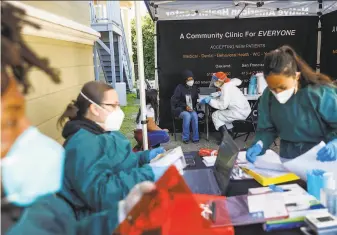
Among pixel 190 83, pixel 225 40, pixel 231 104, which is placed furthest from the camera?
pixel 225 40

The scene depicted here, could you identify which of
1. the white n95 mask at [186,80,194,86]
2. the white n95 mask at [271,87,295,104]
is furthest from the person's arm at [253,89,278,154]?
the white n95 mask at [186,80,194,86]

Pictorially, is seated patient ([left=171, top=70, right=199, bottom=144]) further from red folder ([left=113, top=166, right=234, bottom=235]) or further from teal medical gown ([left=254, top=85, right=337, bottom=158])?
red folder ([left=113, top=166, right=234, bottom=235])

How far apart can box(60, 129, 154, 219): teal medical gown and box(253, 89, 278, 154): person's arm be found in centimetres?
96

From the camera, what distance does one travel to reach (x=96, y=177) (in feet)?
3.70

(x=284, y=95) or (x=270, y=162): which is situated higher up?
(x=284, y=95)

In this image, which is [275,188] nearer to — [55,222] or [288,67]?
[288,67]

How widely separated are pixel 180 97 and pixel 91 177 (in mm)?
4804

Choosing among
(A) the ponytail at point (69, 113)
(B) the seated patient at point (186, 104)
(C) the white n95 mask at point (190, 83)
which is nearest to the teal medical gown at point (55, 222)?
(A) the ponytail at point (69, 113)

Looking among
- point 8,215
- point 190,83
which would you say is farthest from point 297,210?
point 190,83

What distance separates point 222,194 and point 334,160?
628 mm

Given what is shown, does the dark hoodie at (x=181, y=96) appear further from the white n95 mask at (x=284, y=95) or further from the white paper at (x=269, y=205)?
the white paper at (x=269, y=205)

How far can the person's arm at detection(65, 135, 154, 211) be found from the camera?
1108 millimetres

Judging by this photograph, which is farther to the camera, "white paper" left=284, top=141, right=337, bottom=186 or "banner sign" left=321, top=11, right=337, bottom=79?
"banner sign" left=321, top=11, right=337, bottom=79

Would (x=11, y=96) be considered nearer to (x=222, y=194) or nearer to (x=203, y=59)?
(x=222, y=194)
